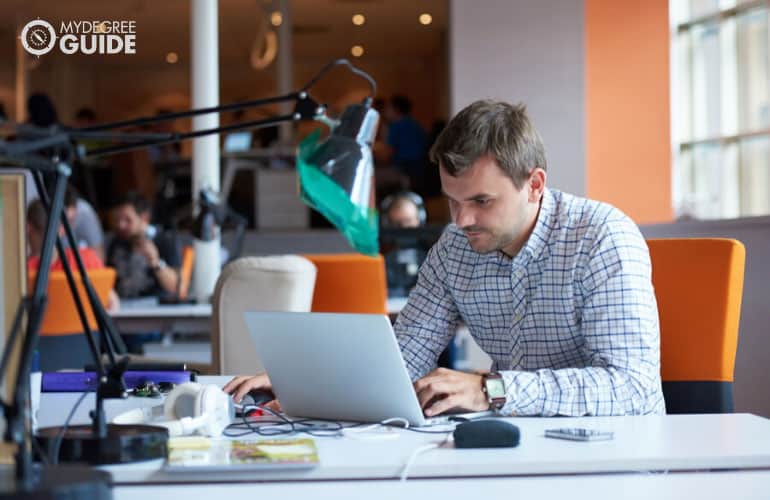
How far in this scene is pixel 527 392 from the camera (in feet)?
6.33

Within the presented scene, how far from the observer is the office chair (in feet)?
14.5

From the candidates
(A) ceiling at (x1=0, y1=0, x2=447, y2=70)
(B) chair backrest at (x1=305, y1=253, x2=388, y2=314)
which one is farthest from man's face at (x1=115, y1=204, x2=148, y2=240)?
(A) ceiling at (x1=0, y1=0, x2=447, y2=70)

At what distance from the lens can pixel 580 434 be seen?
64.0 inches

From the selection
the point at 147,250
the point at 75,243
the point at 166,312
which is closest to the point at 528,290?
the point at 75,243

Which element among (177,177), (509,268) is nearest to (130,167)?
(177,177)

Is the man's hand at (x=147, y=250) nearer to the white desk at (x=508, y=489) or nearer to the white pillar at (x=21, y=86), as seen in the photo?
the white desk at (x=508, y=489)

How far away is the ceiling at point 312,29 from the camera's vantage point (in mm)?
12070

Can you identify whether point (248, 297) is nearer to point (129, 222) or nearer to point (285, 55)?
point (129, 222)

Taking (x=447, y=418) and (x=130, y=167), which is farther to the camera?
(x=130, y=167)

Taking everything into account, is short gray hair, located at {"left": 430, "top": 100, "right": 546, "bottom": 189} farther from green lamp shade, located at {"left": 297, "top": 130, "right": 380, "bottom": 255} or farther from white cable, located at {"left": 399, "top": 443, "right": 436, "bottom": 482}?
white cable, located at {"left": 399, "top": 443, "right": 436, "bottom": 482}

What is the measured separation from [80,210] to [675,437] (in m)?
6.09

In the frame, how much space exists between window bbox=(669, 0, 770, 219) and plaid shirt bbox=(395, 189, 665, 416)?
568 cm

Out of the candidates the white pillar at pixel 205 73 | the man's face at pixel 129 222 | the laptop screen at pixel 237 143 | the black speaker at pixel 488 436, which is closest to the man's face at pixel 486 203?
the black speaker at pixel 488 436

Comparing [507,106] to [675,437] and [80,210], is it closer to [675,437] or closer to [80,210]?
[675,437]
